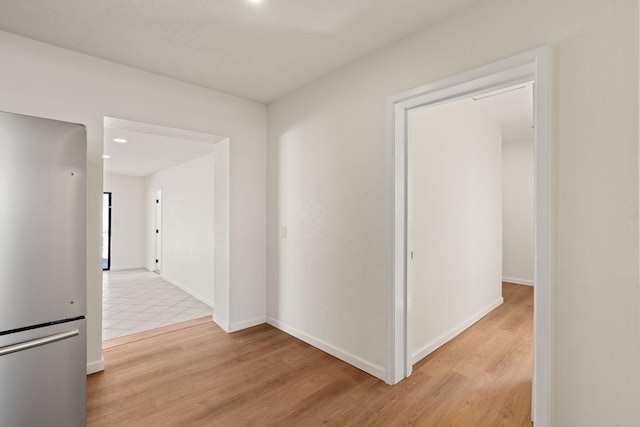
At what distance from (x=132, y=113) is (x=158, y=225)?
494 centimetres

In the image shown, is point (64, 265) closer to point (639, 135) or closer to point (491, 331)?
point (639, 135)

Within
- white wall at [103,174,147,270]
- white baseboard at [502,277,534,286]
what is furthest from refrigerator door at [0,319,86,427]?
white wall at [103,174,147,270]

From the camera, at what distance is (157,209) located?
23.1 feet

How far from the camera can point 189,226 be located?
540 centimetres

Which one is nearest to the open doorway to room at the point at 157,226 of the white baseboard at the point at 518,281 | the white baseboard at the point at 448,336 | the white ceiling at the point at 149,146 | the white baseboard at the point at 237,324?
the white ceiling at the point at 149,146

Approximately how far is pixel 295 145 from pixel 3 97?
7.55ft

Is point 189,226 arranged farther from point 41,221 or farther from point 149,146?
point 41,221

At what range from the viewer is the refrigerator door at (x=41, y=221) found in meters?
1.51

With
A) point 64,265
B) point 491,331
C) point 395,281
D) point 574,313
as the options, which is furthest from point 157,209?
point 574,313

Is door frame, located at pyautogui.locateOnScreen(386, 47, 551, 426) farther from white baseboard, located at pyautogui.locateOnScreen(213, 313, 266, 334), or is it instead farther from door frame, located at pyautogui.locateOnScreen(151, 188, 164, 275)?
door frame, located at pyautogui.locateOnScreen(151, 188, 164, 275)

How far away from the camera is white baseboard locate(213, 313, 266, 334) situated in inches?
132

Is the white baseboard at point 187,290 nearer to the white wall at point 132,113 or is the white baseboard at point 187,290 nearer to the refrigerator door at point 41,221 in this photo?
the white wall at point 132,113

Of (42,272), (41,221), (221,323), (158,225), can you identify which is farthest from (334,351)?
(158,225)

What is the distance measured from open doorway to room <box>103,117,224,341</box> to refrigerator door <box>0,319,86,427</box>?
5.70 feet
